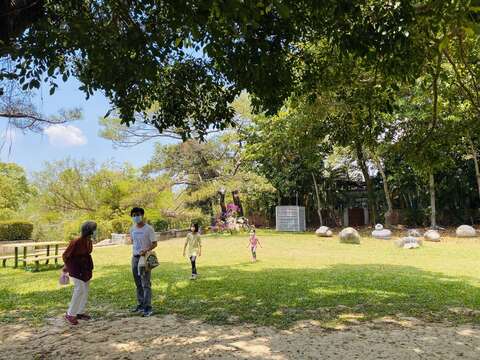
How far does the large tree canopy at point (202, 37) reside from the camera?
4.25 m

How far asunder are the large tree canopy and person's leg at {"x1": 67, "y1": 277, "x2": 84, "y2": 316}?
243cm

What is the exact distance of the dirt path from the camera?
478cm

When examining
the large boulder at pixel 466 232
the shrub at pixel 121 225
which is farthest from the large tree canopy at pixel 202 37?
the shrub at pixel 121 225

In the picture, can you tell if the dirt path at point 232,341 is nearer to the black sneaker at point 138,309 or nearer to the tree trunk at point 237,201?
the black sneaker at point 138,309

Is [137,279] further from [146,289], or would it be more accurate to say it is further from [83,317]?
[83,317]

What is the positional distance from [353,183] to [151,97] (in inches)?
1032

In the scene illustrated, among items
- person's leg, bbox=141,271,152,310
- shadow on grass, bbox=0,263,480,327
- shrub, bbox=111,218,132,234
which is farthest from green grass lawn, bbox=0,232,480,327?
shrub, bbox=111,218,132,234

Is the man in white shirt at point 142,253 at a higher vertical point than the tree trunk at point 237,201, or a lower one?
lower

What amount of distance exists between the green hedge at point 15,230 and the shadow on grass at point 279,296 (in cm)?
1457

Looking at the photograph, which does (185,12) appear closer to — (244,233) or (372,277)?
(372,277)

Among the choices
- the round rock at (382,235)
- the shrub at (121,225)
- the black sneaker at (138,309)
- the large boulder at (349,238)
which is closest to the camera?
the black sneaker at (138,309)

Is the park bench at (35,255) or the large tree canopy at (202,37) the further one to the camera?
the park bench at (35,255)

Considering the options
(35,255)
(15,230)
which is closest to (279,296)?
(35,255)

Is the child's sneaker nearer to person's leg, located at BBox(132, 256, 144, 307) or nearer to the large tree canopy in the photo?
person's leg, located at BBox(132, 256, 144, 307)
